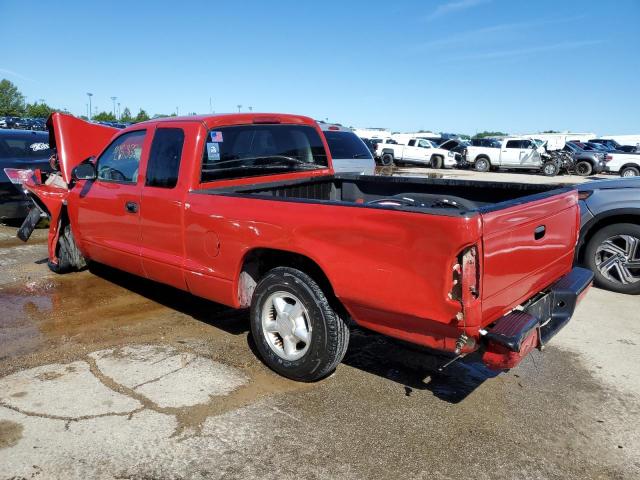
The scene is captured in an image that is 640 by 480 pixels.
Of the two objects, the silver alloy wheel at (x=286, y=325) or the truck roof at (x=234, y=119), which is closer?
the silver alloy wheel at (x=286, y=325)

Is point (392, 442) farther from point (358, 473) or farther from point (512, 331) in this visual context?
point (512, 331)

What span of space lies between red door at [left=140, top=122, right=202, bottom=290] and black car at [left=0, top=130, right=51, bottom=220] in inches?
190

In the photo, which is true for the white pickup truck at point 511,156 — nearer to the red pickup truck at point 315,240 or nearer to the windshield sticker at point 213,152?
the red pickup truck at point 315,240

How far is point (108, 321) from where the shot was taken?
189 inches

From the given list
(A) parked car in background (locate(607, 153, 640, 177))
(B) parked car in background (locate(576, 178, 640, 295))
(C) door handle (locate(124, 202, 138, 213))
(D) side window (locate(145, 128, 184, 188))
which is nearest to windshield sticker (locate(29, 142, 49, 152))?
(C) door handle (locate(124, 202, 138, 213))

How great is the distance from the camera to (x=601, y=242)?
580 centimetres

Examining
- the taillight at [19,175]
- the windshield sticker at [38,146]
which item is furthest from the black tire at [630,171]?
the taillight at [19,175]

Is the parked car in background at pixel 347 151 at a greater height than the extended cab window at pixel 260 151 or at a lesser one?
lesser

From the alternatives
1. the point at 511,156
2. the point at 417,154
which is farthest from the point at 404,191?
the point at 417,154

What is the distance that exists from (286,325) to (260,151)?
73.7 inches

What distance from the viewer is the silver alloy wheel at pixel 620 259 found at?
5.68 m

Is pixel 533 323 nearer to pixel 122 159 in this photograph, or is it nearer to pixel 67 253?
pixel 122 159

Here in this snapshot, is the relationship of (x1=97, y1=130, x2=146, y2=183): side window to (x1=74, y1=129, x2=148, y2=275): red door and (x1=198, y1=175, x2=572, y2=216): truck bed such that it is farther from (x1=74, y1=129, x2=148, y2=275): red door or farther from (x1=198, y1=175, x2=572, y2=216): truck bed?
(x1=198, y1=175, x2=572, y2=216): truck bed

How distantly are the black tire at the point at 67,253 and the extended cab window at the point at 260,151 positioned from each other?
2733 mm
